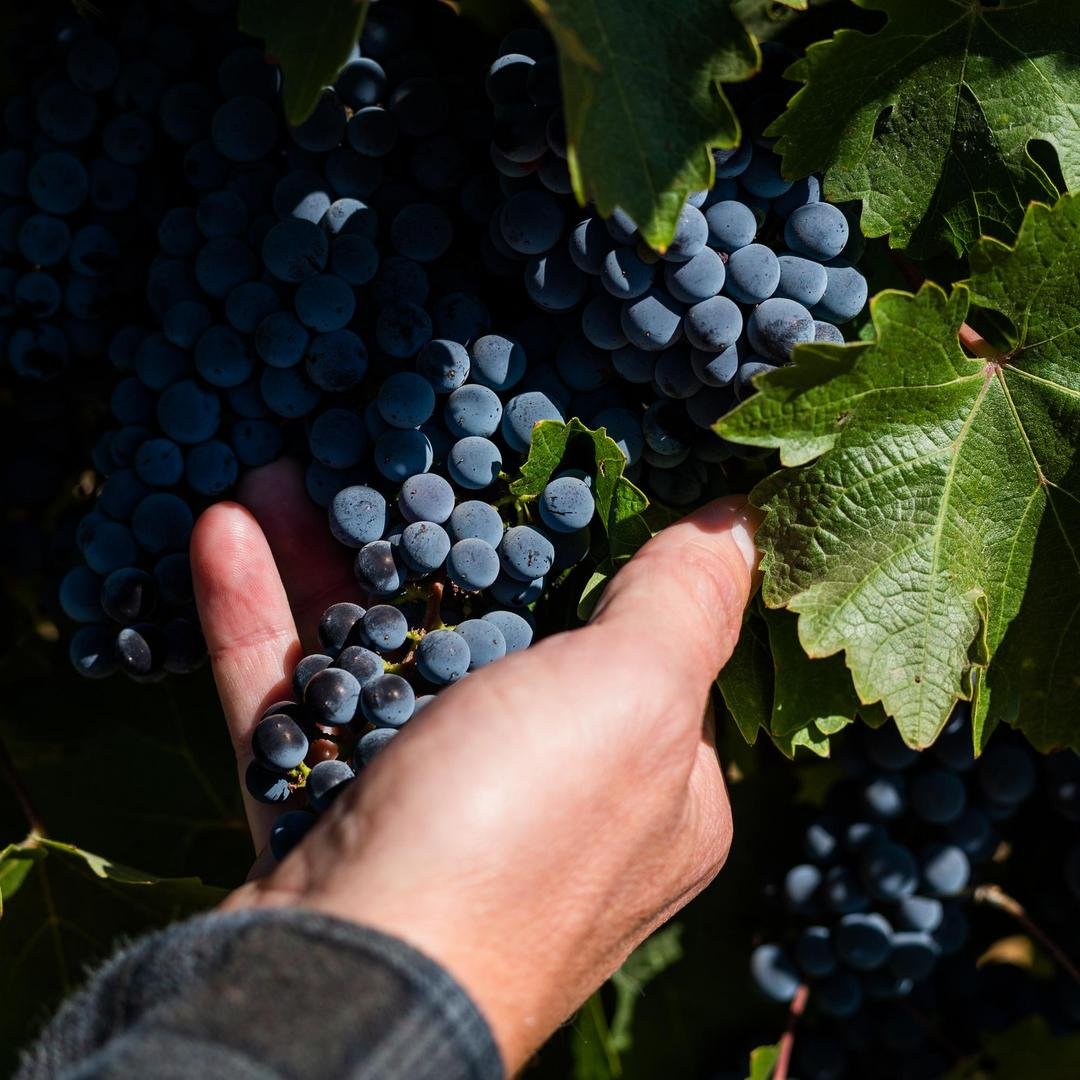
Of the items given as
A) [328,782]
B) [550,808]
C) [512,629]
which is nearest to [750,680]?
[512,629]

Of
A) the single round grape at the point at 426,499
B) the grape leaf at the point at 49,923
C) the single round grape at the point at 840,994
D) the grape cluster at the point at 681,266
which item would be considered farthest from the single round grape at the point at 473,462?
the single round grape at the point at 840,994

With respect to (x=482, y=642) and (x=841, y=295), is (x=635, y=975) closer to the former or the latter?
(x=482, y=642)

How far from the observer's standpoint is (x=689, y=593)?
117 centimetres

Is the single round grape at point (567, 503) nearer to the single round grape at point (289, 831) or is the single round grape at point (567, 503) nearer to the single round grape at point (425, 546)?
the single round grape at point (425, 546)

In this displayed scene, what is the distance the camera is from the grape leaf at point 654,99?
3.48 ft

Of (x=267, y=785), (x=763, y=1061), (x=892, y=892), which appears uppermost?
(x=267, y=785)

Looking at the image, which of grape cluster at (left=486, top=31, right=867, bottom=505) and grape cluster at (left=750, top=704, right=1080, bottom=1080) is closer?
grape cluster at (left=486, top=31, right=867, bottom=505)

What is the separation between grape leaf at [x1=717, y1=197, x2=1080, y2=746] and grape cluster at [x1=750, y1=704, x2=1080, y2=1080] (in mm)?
535

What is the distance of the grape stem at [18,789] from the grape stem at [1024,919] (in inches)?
61.0

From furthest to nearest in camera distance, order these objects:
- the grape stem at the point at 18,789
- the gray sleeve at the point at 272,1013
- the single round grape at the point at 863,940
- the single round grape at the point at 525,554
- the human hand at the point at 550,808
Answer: the single round grape at the point at 863,940 < the grape stem at the point at 18,789 < the single round grape at the point at 525,554 < the human hand at the point at 550,808 < the gray sleeve at the point at 272,1013

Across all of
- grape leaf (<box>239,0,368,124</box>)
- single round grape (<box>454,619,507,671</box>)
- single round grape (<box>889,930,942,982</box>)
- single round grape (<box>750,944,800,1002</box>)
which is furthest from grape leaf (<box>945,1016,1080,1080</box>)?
grape leaf (<box>239,0,368,124</box>)

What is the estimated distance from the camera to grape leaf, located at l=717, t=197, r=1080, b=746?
46.6 inches

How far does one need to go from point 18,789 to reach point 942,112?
157cm

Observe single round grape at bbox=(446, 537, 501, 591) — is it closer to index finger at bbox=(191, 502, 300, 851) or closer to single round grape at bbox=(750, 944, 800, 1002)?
index finger at bbox=(191, 502, 300, 851)
